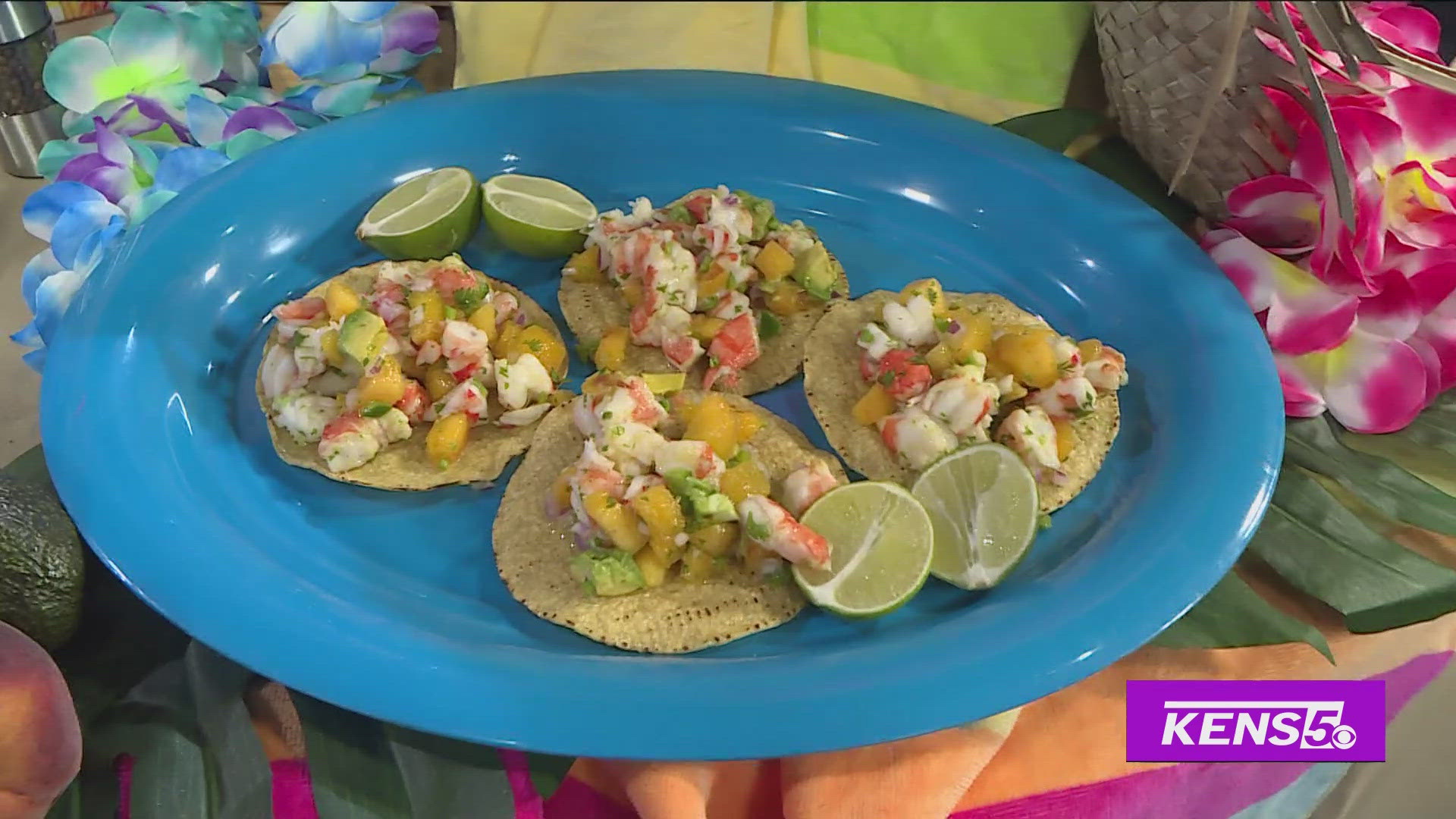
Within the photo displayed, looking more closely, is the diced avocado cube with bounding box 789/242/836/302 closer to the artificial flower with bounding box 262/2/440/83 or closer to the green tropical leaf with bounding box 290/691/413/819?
the green tropical leaf with bounding box 290/691/413/819

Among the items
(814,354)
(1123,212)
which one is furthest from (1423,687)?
(814,354)

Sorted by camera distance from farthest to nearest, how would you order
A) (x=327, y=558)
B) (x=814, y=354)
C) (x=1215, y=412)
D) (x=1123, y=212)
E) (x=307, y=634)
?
(x=1123, y=212) → (x=814, y=354) → (x=1215, y=412) → (x=327, y=558) → (x=307, y=634)

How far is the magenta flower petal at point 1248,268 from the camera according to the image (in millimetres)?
1969

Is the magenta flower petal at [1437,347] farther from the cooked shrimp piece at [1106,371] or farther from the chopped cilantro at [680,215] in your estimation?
the chopped cilantro at [680,215]

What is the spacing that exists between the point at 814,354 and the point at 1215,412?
2.31 feet

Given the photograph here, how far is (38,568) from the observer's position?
144 cm

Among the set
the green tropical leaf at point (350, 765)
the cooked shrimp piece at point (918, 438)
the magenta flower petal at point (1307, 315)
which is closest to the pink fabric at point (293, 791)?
the green tropical leaf at point (350, 765)

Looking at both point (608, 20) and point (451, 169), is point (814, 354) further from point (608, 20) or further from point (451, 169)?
point (608, 20)

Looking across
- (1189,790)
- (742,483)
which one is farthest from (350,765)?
(1189,790)

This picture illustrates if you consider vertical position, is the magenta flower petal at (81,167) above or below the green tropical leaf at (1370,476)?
above

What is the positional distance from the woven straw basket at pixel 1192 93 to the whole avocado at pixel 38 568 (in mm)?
2022

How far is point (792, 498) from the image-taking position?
64.9 inches

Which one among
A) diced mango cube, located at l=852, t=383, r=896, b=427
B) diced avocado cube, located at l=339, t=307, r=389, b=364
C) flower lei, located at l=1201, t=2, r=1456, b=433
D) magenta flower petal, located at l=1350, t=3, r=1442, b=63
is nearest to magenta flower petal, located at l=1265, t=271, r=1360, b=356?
flower lei, located at l=1201, t=2, r=1456, b=433

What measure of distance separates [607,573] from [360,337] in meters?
0.63
